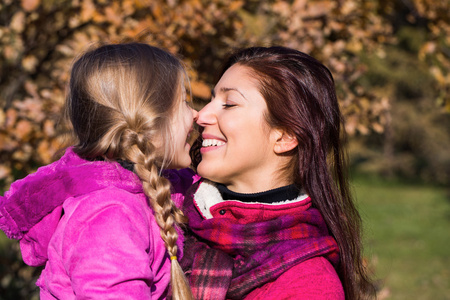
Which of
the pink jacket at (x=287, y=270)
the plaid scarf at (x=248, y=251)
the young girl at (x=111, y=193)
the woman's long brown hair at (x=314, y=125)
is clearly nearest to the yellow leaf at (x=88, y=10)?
the young girl at (x=111, y=193)

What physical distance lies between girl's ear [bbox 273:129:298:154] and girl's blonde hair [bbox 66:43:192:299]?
398mm

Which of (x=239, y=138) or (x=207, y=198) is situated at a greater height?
(x=239, y=138)

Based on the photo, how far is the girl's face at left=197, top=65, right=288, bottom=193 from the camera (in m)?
1.81

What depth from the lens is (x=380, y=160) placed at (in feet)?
58.7

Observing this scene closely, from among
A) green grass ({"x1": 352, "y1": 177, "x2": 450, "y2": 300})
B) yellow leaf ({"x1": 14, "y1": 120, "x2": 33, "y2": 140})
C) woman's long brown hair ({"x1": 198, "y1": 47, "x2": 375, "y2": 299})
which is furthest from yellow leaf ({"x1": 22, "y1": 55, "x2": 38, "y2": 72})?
green grass ({"x1": 352, "y1": 177, "x2": 450, "y2": 300})

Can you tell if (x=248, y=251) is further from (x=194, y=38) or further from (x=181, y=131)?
(x=194, y=38)

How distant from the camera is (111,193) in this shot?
1.46 m

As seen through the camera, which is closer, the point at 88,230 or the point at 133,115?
the point at 88,230

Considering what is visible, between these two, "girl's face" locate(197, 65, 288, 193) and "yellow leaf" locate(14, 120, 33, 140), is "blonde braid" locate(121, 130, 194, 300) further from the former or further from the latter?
"yellow leaf" locate(14, 120, 33, 140)

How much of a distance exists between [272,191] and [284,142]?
0.62ft

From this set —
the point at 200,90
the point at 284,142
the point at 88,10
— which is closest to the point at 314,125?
the point at 284,142

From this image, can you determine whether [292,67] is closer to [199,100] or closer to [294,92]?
[294,92]

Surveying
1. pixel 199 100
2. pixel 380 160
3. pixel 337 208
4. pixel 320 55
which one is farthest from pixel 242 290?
pixel 380 160

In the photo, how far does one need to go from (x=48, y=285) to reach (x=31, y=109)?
1.56 m
